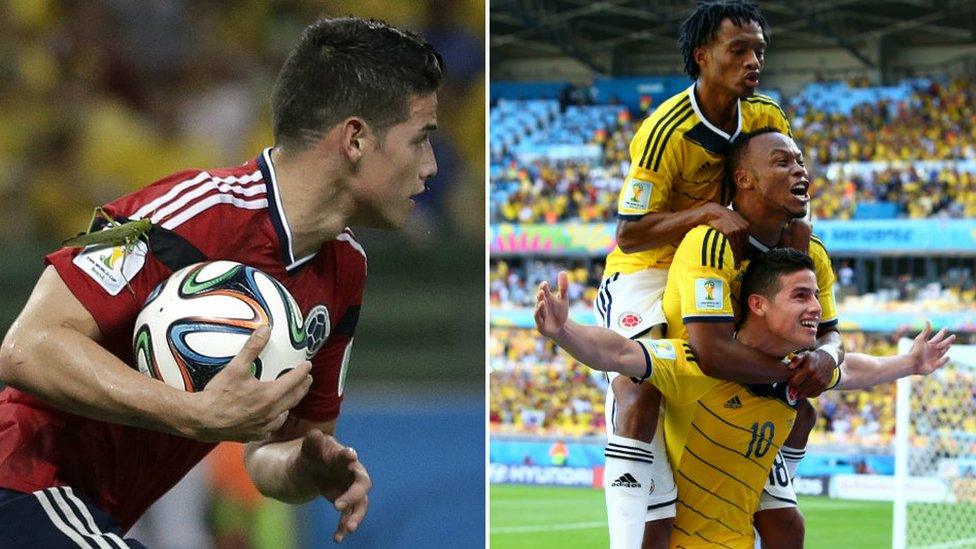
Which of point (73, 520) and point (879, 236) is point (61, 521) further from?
point (879, 236)

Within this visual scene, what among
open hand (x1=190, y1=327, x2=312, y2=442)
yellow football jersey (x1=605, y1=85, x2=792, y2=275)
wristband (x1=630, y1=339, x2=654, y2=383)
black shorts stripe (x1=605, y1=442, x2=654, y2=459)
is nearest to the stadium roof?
yellow football jersey (x1=605, y1=85, x2=792, y2=275)

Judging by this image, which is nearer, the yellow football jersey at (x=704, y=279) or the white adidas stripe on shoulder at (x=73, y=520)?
the white adidas stripe on shoulder at (x=73, y=520)

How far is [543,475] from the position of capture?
1831 cm

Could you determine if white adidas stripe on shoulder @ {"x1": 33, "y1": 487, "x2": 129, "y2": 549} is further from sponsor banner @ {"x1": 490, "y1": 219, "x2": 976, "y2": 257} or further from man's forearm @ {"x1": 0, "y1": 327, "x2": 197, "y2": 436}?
sponsor banner @ {"x1": 490, "y1": 219, "x2": 976, "y2": 257}

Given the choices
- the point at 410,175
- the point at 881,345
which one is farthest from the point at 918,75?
the point at 410,175

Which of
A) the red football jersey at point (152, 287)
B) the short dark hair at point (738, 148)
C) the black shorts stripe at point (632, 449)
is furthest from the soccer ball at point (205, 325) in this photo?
the short dark hair at point (738, 148)

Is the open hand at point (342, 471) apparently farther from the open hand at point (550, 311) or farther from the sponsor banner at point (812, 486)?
the sponsor banner at point (812, 486)

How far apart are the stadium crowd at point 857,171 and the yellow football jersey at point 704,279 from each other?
57.1ft

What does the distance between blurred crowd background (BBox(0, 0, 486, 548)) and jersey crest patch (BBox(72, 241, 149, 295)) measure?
2.86 m

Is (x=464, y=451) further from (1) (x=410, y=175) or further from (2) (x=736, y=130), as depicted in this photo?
(1) (x=410, y=175)

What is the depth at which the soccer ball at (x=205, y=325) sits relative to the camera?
2260 millimetres

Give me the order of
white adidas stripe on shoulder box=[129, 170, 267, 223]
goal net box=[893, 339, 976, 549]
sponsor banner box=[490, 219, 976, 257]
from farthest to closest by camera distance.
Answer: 1. sponsor banner box=[490, 219, 976, 257]
2. goal net box=[893, 339, 976, 549]
3. white adidas stripe on shoulder box=[129, 170, 267, 223]

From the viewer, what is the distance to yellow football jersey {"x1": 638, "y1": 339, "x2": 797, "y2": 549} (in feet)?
12.7

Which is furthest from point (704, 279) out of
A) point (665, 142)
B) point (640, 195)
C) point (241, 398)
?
point (241, 398)
